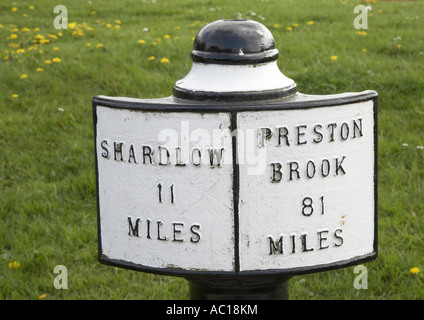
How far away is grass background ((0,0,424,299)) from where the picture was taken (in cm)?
331

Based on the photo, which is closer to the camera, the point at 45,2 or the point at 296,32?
the point at 296,32

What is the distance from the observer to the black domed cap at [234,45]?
1.77m

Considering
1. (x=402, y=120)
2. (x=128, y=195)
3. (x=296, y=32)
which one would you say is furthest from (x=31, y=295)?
(x=296, y=32)

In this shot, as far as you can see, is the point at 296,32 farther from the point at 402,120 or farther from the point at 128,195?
the point at 128,195

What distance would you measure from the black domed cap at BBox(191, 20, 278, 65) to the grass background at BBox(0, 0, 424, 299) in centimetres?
168

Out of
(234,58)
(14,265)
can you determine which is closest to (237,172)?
(234,58)

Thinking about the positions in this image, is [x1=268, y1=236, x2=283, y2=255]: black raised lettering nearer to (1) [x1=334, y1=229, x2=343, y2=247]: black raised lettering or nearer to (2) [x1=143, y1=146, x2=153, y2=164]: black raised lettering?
(1) [x1=334, y1=229, x2=343, y2=247]: black raised lettering

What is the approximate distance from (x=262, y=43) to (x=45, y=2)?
6.40 metres

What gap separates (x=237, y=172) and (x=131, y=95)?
3326 millimetres

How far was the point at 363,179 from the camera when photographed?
183cm

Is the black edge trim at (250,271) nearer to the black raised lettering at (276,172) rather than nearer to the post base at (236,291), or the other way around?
the post base at (236,291)

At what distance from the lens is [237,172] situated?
1710 millimetres

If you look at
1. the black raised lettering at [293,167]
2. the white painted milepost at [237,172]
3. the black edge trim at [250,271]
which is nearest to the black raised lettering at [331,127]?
the white painted milepost at [237,172]

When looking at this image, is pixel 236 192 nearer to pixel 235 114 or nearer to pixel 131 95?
pixel 235 114
